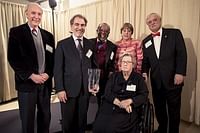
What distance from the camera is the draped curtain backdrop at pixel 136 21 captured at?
2982 millimetres

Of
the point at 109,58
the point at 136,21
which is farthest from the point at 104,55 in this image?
the point at 136,21

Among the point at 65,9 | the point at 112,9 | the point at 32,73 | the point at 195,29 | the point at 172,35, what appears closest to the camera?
the point at 32,73

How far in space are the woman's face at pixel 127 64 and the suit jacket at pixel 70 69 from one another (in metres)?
0.38

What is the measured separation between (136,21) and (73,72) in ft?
7.03

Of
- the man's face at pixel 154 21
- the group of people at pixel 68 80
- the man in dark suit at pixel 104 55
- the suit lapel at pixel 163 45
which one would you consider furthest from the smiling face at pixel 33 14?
the suit lapel at pixel 163 45

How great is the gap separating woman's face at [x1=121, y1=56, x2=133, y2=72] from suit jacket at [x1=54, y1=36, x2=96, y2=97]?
1.26ft

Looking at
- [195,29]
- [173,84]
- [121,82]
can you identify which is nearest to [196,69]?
[195,29]

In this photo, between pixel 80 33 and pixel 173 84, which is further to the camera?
pixel 173 84

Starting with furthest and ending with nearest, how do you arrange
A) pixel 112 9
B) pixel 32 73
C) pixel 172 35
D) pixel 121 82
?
pixel 112 9 → pixel 172 35 → pixel 121 82 → pixel 32 73

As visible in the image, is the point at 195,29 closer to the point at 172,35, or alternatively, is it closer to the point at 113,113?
the point at 172,35

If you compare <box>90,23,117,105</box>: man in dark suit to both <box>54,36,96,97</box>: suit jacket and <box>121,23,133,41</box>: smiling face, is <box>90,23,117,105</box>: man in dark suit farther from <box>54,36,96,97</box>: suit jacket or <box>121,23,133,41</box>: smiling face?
<box>54,36,96,97</box>: suit jacket

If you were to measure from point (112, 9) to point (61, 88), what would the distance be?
8.43ft

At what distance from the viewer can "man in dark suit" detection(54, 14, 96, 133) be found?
1974 millimetres

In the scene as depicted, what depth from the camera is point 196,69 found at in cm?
297
